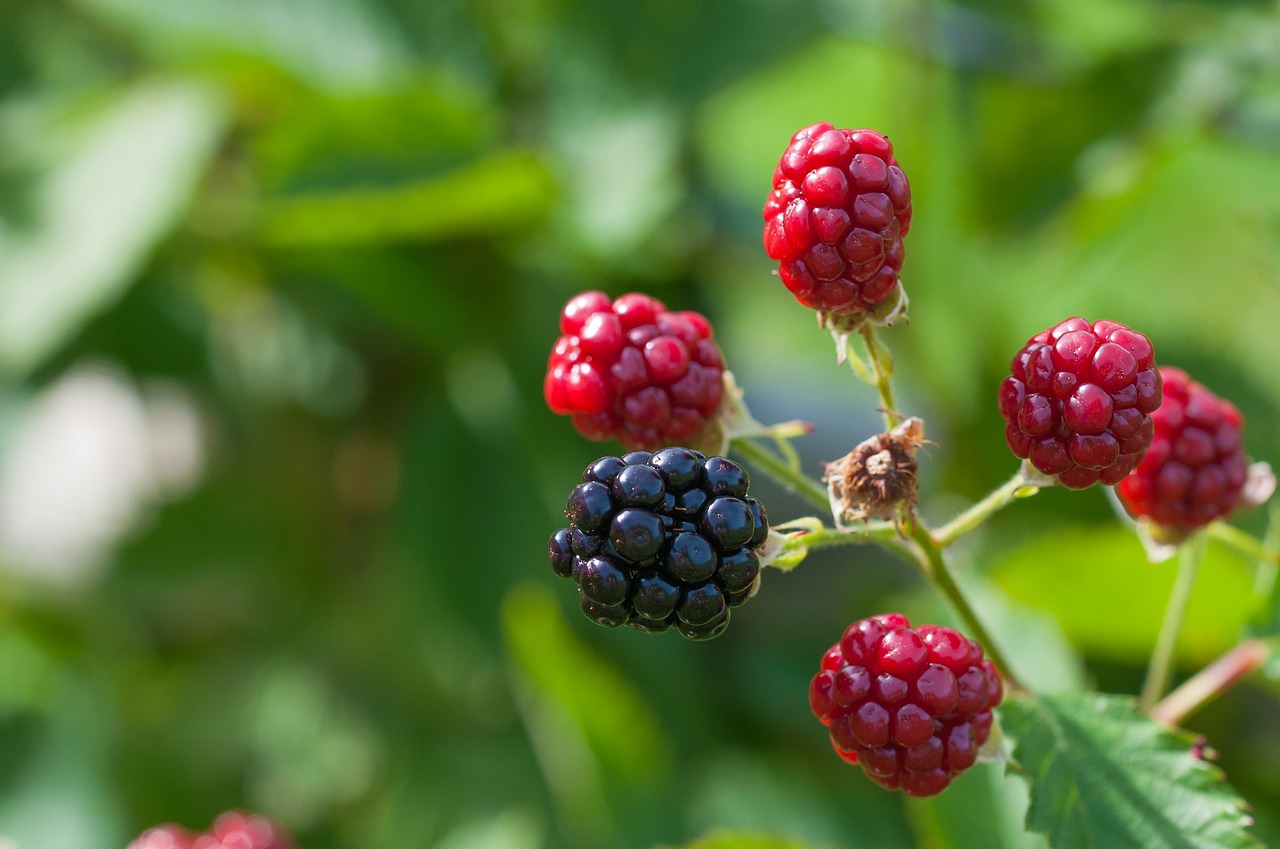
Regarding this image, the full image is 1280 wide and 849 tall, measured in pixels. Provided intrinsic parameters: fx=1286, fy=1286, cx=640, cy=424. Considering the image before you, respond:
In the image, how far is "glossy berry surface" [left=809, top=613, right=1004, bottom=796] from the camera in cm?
74

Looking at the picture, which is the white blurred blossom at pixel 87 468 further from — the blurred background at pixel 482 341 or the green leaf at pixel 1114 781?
the green leaf at pixel 1114 781

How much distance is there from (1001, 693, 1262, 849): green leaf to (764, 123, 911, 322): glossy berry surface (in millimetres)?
292

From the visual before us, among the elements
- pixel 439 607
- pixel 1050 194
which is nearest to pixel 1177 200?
pixel 1050 194

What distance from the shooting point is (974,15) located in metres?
2.07

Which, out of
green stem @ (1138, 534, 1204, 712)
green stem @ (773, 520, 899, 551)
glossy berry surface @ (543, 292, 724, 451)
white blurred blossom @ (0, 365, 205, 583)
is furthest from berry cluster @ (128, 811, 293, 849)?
white blurred blossom @ (0, 365, 205, 583)

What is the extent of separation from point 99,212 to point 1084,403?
4.57 feet

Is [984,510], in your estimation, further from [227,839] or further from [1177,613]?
[227,839]

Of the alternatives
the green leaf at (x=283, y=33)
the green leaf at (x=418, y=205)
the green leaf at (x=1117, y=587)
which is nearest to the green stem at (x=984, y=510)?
the green leaf at (x=1117, y=587)

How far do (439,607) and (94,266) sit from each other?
2.10ft

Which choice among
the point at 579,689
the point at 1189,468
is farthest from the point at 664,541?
the point at 579,689

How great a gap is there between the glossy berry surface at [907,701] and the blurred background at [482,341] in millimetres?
627

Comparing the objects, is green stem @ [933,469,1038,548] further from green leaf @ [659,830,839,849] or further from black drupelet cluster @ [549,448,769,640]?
Result: green leaf @ [659,830,839,849]

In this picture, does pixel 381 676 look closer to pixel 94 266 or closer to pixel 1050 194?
pixel 94 266

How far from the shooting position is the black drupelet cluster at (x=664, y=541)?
2.27ft
